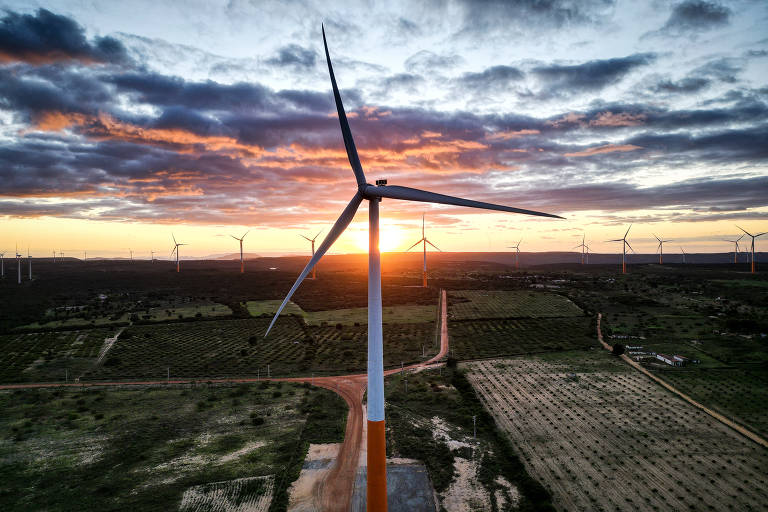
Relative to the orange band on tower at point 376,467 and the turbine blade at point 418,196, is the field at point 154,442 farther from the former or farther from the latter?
the turbine blade at point 418,196

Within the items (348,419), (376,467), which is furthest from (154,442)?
(376,467)

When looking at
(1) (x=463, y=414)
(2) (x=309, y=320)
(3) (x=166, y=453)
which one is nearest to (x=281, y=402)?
(3) (x=166, y=453)

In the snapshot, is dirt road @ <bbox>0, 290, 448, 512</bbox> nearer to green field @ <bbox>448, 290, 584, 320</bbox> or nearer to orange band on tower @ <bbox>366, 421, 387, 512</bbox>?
orange band on tower @ <bbox>366, 421, 387, 512</bbox>

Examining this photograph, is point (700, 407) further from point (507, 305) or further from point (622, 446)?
point (507, 305)

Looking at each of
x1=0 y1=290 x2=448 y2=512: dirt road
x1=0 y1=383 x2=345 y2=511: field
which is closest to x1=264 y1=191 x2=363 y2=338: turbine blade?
x1=0 y1=290 x2=448 y2=512: dirt road

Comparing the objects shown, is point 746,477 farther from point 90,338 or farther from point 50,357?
point 90,338

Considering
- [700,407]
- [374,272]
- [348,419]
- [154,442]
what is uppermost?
[374,272]
